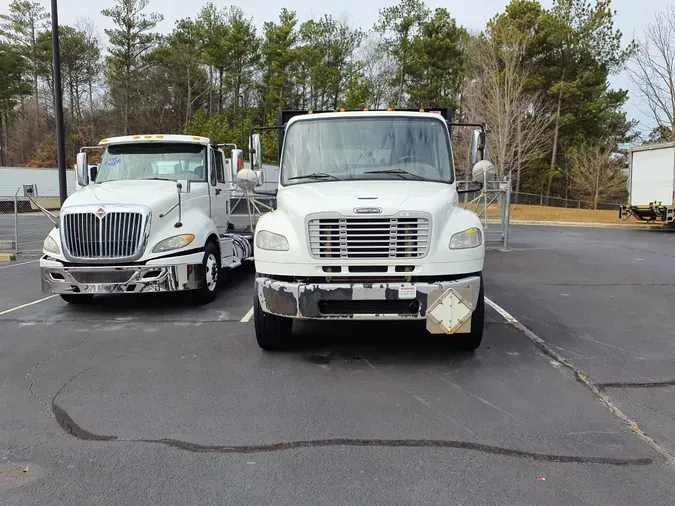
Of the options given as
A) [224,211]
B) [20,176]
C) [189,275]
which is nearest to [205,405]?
[189,275]

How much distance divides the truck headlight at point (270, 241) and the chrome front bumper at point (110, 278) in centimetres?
252

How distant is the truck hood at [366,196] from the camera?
512 centimetres

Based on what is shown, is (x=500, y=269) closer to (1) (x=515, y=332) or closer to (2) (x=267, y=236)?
(1) (x=515, y=332)

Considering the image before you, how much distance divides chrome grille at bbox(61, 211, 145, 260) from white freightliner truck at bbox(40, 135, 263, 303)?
12mm

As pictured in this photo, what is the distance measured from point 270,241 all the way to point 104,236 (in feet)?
10.4

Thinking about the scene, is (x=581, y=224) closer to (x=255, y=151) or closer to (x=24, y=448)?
(x=255, y=151)

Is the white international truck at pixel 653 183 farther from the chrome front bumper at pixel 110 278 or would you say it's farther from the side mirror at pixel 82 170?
the side mirror at pixel 82 170

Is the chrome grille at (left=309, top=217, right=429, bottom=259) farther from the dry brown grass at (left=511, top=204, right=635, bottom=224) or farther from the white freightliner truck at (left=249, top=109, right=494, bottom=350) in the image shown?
the dry brown grass at (left=511, top=204, right=635, bottom=224)

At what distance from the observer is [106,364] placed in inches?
216

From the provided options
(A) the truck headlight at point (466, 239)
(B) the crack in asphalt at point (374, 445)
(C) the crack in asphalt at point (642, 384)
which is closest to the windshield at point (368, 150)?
(A) the truck headlight at point (466, 239)

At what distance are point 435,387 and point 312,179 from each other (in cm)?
263

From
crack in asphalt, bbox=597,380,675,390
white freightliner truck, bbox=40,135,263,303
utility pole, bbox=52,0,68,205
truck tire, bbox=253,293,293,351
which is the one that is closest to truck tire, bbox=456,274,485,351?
crack in asphalt, bbox=597,380,675,390

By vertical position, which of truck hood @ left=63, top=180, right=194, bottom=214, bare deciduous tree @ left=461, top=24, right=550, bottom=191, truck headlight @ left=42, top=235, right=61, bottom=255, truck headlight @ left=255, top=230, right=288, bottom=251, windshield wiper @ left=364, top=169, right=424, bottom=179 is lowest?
truck headlight @ left=42, top=235, right=61, bottom=255

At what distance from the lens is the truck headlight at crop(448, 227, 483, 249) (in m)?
5.16
